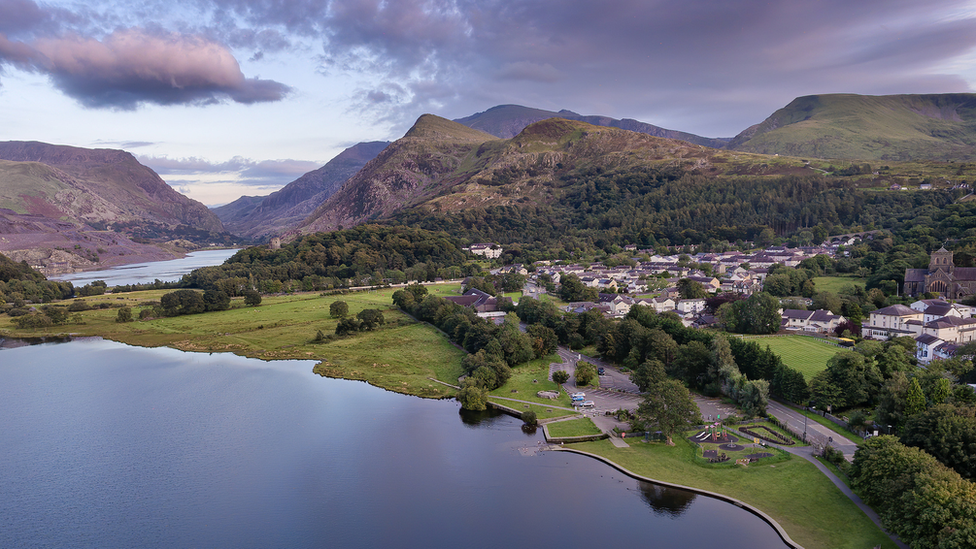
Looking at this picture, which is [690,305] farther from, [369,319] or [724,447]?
[724,447]

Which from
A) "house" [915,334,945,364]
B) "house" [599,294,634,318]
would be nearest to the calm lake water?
"house" [915,334,945,364]

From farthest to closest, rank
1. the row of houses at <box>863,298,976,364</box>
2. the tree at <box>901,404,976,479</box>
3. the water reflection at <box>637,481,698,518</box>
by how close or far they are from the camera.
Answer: the row of houses at <box>863,298,976,364</box> → the water reflection at <box>637,481,698,518</box> → the tree at <box>901,404,976,479</box>

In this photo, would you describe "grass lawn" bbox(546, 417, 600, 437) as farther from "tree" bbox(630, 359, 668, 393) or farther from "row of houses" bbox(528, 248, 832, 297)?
"row of houses" bbox(528, 248, 832, 297)

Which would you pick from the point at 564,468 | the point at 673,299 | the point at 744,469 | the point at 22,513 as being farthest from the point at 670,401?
the point at 673,299

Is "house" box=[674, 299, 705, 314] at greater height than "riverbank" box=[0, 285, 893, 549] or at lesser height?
lesser

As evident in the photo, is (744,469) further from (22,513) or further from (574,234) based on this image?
(574,234)
